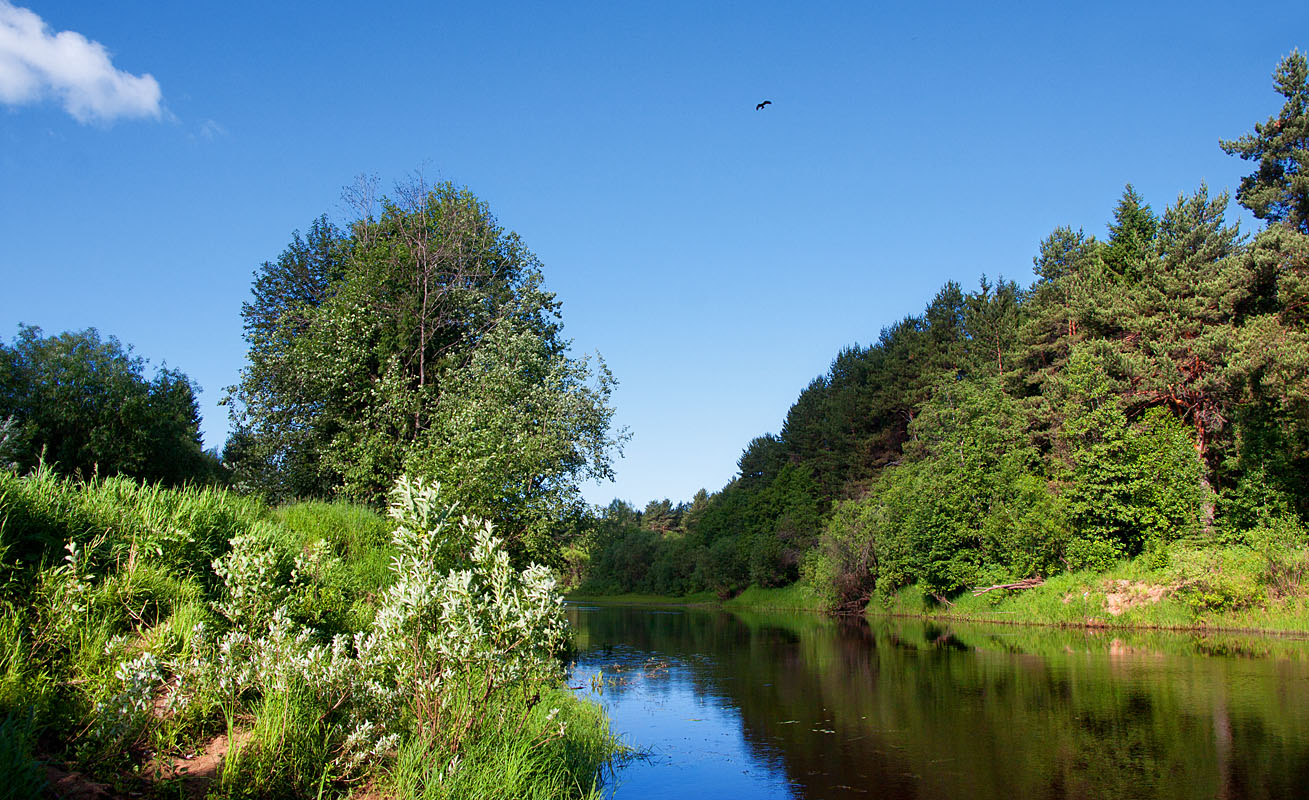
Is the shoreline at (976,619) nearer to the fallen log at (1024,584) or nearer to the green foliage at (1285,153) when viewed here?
the fallen log at (1024,584)

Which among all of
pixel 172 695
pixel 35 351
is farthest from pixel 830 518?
pixel 172 695

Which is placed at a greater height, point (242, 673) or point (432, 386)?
point (432, 386)

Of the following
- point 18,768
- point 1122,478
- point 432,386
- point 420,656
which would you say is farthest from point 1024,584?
point 18,768

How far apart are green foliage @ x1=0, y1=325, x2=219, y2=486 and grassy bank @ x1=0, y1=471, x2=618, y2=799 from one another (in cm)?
3069

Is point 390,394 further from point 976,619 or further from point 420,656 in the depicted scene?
point 976,619

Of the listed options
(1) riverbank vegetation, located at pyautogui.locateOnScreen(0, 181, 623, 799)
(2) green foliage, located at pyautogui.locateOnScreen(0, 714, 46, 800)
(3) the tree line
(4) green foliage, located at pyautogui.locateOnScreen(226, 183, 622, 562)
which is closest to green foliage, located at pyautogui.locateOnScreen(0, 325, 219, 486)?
(3) the tree line

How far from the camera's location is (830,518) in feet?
232

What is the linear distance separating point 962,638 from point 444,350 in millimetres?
25921

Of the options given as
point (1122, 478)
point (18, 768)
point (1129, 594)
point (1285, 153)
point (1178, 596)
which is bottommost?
point (1129, 594)

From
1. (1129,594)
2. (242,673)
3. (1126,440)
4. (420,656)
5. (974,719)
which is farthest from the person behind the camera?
(1126,440)

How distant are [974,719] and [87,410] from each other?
39308mm

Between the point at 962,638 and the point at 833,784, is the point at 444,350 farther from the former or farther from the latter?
the point at 962,638

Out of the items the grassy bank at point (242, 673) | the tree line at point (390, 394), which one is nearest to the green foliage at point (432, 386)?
the tree line at point (390, 394)

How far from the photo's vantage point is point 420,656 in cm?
827
